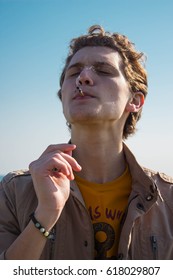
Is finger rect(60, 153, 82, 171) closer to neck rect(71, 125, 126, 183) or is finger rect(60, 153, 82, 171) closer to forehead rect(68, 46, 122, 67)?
neck rect(71, 125, 126, 183)

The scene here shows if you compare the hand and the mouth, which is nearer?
the hand

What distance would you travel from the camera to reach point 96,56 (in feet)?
12.8

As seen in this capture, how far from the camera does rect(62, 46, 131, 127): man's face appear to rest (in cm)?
351

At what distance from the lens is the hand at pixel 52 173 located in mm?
2531

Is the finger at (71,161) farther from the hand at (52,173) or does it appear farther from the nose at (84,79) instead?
the nose at (84,79)

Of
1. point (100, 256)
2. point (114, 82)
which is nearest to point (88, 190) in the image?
point (100, 256)

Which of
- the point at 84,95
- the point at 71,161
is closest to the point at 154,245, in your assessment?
the point at 71,161

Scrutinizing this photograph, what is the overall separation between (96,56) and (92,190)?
1.69m

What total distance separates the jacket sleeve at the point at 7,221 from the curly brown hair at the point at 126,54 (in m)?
2.18

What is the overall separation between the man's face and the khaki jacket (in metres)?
0.82

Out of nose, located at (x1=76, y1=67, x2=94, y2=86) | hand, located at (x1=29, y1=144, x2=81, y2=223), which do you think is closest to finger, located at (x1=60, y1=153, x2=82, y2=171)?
hand, located at (x1=29, y1=144, x2=81, y2=223)

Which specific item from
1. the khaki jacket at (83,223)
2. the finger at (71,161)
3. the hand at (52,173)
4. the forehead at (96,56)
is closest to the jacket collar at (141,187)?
the khaki jacket at (83,223)

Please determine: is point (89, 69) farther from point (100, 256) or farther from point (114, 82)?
point (100, 256)
